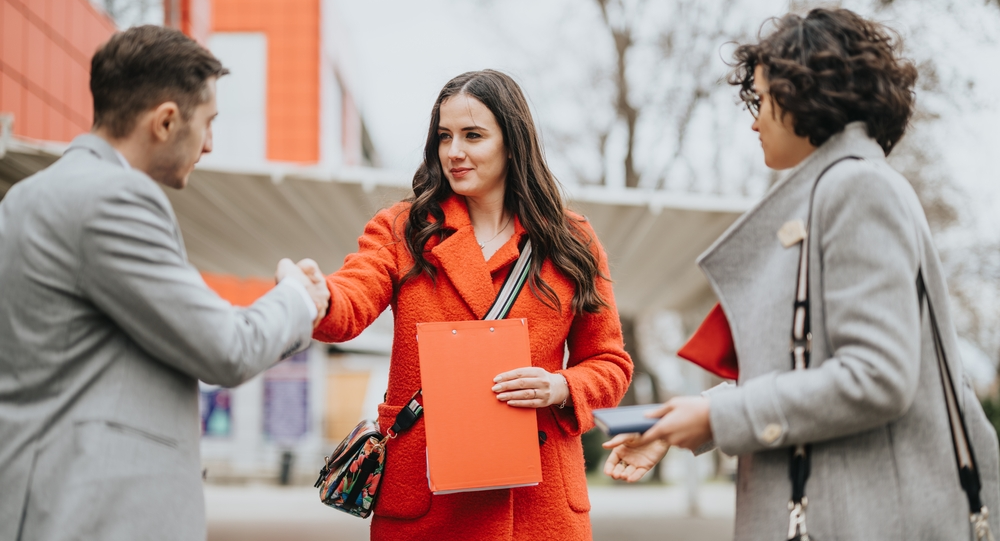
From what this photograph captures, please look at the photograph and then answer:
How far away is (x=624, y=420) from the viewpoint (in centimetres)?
169

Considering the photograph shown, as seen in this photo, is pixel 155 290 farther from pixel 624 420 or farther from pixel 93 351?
pixel 624 420

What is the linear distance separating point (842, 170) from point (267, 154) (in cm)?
1948

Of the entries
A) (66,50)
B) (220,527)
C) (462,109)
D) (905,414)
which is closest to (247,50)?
(66,50)

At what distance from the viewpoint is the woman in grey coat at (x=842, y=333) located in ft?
5.00

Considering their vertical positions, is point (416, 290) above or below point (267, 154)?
below

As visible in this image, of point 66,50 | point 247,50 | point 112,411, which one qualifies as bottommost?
point 112,411

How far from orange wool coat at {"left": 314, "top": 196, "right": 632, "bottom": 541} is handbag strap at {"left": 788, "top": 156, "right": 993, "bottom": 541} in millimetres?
858

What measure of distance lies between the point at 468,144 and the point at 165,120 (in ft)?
3.32

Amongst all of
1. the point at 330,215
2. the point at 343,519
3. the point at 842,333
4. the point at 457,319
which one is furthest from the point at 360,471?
the point at 343,519

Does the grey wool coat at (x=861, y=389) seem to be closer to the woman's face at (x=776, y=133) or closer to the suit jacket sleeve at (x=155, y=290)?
the woman's face at (x=776, y=133)

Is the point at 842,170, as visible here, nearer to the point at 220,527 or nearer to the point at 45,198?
the point at 45,198

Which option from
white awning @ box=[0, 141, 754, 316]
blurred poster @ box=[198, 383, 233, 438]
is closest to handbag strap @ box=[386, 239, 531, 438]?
white awning @ box=[0, 141, 754, 316]

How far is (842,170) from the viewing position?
1617 mm

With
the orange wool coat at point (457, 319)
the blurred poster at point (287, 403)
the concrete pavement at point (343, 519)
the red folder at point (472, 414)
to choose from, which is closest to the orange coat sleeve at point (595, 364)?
the orange wool coat at point (457, 319)
